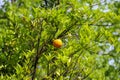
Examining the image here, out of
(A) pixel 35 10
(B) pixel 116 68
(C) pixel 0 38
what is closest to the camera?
(A) pixel 35 10

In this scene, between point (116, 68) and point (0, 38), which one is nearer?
point (0, 38)

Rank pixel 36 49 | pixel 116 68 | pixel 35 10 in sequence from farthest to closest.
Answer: pixel 116 68 < pixel 36 49 < pixel 35 10

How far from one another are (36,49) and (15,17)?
0.63 metres

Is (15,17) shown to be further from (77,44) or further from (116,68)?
(116,68)

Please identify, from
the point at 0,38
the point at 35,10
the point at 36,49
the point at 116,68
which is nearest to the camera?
the point at 35,10

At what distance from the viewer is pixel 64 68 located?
409 cm

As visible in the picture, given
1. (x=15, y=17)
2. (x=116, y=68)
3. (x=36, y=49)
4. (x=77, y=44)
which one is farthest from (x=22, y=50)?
(x=116, y=68)

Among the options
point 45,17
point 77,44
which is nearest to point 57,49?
point 77,44

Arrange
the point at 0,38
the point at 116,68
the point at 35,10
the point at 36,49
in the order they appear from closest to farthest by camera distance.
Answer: the point at 35,10 < the point at 36,49 < the point at 0,38 < the point at 116,68

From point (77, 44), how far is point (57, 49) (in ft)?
1.20

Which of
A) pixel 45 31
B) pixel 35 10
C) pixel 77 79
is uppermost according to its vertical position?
pixel 35 10

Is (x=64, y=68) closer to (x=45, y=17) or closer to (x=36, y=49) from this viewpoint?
(x=36, y=49)

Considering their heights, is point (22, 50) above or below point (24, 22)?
below

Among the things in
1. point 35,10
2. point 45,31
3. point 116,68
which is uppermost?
point 35,10
